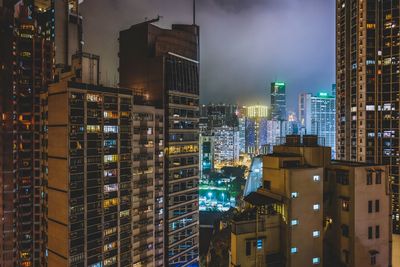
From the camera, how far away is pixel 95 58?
45.2 m

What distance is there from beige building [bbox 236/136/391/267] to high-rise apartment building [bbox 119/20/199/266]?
96.5ft

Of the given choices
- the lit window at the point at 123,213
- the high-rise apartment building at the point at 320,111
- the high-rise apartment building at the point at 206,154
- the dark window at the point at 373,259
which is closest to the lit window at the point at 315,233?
the dark window at the point at 373,259

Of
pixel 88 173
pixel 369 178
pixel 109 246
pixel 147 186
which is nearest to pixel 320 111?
pixel 147 186

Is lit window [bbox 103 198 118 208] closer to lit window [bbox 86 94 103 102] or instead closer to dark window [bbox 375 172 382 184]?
lit window [bbox 86 94 103 102]

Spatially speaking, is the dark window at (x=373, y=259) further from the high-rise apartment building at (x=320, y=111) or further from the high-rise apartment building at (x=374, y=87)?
the high-rise apartment building at (x=320, y=111)

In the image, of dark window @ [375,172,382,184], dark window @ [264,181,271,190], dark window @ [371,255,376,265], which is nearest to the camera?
dark window @ [371,255,376,265]

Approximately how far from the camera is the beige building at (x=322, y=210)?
17.9 metres

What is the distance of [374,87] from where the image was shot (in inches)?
2297

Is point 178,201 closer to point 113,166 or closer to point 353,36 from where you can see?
point 113,166

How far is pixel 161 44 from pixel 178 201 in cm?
2236

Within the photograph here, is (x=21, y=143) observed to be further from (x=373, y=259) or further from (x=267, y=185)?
(x=373, y=259)

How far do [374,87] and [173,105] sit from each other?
3465 centimetres

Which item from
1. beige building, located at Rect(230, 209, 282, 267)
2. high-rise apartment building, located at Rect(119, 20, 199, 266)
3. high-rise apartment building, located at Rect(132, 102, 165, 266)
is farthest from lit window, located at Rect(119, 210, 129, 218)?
beige building, located at Rect(230, 209, 282, 267)

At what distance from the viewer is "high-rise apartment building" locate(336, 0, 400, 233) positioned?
5625 centimetres
